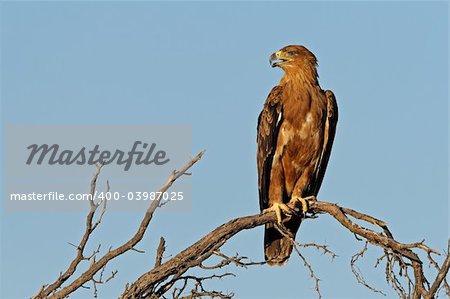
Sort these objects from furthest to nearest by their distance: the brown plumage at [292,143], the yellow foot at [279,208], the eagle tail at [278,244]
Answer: the eagle tail at [278,244], the brown plumage at [292,143], the yellow foot at [279,208]

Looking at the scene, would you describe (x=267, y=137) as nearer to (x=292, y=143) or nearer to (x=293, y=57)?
(x=292, y=143)

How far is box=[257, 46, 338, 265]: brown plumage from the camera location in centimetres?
787

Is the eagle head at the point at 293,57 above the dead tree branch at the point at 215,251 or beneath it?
above

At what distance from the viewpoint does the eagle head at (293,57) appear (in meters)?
8.29

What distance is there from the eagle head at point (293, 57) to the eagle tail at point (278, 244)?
61.5 inches

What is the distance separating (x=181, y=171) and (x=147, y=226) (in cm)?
60

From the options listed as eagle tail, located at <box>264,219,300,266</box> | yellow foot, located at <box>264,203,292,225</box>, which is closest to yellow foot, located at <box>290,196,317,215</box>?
yellow foot, located at <box>264,203,292,225</box>

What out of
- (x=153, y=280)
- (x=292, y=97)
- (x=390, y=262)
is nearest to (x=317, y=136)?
(x=292, y=97)

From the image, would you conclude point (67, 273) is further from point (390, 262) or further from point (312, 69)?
point (312, 69)

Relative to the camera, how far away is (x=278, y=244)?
26.6ft

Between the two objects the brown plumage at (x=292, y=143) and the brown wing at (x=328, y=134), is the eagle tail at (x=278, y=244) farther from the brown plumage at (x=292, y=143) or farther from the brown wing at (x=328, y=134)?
the brown wing at (x=328, y=134)

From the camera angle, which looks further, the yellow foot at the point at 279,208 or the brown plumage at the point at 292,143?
the brown plumage at the point at 292,143

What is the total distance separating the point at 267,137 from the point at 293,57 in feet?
3.18

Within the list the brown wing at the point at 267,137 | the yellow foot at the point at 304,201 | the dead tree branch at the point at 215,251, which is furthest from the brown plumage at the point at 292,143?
the dead tree branch at the point at 215,251
